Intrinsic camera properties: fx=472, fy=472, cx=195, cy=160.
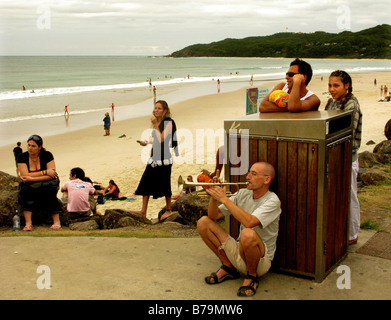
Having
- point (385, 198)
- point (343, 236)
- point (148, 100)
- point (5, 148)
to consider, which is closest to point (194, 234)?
point (343, 236)

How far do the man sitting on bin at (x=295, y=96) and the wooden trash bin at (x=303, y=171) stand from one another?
116 mm

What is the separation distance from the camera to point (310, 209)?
12.1ft

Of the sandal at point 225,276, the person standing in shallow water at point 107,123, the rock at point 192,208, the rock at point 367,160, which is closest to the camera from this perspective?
the sandal at point 225,276

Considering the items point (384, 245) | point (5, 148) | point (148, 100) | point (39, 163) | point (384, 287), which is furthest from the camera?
point (148, 100)

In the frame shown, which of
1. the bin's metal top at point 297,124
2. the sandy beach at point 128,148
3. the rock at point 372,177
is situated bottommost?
the sandy beach at point 128,148

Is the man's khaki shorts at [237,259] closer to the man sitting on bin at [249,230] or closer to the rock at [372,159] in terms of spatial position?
the man sitting on bin at [249,230]

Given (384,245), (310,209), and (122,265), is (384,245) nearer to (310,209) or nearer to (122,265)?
(310,209)

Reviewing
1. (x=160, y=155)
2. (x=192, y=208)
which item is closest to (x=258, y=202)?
(x=192, y=208)

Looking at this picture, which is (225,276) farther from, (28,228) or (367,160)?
(367,160)

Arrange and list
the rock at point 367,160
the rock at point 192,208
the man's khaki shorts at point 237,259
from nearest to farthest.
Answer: the man's khaki shorts at point 237,259 → the rock at point 192,208 → the rock at point 367,160

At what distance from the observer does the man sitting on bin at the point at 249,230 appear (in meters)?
3.53

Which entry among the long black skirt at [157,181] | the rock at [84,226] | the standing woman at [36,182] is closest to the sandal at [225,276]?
the rock at [84,226]
